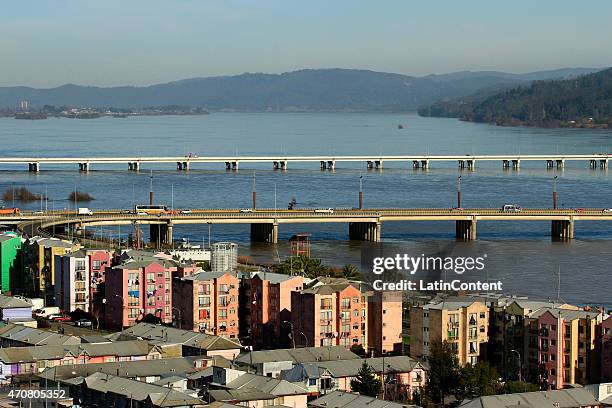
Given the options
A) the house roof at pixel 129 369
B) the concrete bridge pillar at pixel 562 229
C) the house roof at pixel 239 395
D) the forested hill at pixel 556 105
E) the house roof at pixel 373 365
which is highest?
the forested hill at pixel 556 105

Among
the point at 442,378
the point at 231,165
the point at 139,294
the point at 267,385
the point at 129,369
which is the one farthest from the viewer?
the point at 231,165

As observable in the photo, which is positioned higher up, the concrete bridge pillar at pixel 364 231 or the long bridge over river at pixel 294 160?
the long bridge over river at pixel 294 160

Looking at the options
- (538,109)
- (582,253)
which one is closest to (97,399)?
(582,253)

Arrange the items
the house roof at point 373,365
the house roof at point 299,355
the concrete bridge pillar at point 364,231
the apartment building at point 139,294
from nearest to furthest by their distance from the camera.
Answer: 1. the house roof at point 373,365
2. the house roof at point 299,355
3. the apartment building at point 139,294
4. the concrete bridge pillar at point 364,231

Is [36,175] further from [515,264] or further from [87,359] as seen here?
[87,359]

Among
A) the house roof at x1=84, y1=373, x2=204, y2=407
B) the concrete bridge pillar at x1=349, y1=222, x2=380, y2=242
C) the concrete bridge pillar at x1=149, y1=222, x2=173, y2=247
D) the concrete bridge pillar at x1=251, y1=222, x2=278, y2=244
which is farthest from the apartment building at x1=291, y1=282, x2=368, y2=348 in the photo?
the concrete bridge pillar at x1=349, y1=222, x2=380, y2=242

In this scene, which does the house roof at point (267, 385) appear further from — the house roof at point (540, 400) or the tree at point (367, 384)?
the house roof at point (540, 400)

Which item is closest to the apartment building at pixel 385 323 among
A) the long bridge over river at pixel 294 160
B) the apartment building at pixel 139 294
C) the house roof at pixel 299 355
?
the house roof at pixel 299 355

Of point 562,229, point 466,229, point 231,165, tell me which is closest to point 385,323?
point 466,229

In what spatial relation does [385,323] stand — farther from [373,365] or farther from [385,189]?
[385,189]
